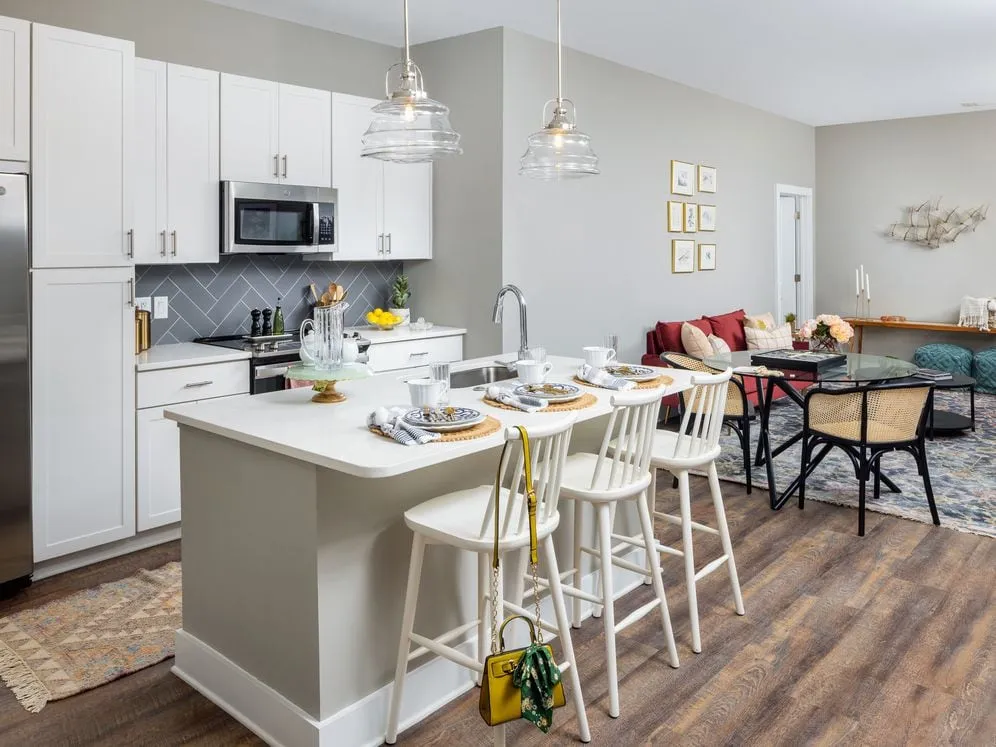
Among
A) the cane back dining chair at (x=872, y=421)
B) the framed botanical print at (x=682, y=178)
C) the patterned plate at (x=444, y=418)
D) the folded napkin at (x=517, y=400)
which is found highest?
the framed botanical print at (x=682, y=178)

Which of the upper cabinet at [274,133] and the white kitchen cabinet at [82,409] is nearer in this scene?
the white kitchen cabinet at [82,409]

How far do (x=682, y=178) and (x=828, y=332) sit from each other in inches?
78.4

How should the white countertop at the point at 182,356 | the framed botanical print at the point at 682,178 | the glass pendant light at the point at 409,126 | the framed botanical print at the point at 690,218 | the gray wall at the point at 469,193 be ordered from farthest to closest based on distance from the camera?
1. the framed botanical print at the point at 690,218
2. the framed botanical print at the point at 682,178
3. the gray wall at the point at 469,193
4. the white countertop at the point at 182,356
5. the glass pendant light at the point at 409,126

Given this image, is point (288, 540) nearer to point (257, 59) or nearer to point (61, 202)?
point (61, 202)

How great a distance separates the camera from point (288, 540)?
7.43 feet

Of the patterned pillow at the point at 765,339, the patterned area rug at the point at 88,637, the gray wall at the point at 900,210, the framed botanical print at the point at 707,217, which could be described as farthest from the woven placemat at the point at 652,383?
the gray wall at the point at 900,210

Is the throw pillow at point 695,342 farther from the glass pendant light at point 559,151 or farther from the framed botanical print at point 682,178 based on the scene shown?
the glass pendant light at point 559,151

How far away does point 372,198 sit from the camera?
4.99 meters

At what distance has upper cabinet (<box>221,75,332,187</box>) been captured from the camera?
167 inches

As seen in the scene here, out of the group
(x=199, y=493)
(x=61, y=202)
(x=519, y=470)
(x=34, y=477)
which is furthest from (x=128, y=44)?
(x=519, y=470)

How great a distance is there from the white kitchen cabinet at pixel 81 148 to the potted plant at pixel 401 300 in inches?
76.4

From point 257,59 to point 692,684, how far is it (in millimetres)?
3894

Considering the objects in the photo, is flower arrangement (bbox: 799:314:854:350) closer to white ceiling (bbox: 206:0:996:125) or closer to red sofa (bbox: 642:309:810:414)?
red sofa (bbox: 642:309:810:414)

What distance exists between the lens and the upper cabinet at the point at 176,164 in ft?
12.8
